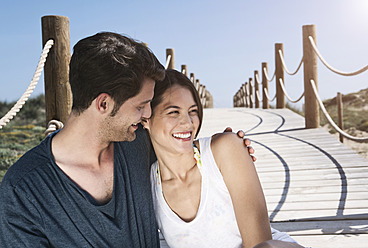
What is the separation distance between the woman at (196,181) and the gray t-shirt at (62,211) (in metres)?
0.12

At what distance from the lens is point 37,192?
1.35 m

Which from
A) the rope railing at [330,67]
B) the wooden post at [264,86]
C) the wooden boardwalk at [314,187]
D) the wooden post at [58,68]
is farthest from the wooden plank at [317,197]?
the wooden post at [264,86]

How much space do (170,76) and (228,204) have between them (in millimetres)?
616

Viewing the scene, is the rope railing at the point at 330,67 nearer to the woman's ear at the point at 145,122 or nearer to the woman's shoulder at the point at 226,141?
the woman's shoulder at the point at 226,141

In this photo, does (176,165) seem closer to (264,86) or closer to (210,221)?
(210,221)

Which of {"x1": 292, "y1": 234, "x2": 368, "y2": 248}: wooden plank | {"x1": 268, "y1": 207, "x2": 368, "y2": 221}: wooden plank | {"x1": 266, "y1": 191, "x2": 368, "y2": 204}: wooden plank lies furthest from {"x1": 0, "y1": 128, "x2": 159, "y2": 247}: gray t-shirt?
{"x1": 266, "y1": 191, "x2": 368, "y2": 204}: wooden plank

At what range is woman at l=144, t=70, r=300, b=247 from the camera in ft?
5.17

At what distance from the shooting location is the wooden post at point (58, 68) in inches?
108

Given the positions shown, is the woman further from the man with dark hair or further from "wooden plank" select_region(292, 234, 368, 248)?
"wooden plank" select_region(292, 234, 368, 248)

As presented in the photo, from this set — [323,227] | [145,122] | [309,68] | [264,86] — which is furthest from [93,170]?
[264,86]

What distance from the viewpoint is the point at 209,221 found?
1577mm

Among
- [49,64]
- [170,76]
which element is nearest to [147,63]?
[170,76]

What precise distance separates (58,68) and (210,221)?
1.75 meters

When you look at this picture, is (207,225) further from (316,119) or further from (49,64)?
(316,119)
